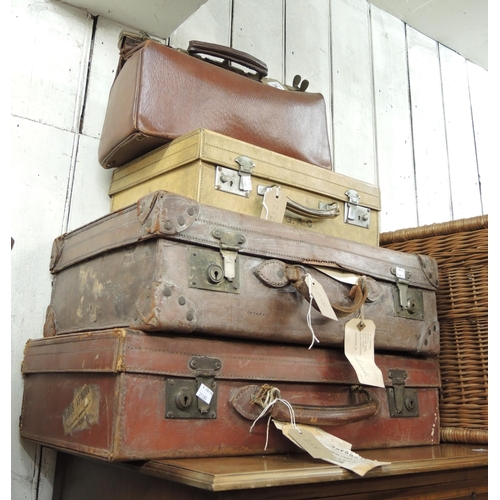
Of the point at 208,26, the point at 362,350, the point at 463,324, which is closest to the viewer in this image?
the point at 362,350

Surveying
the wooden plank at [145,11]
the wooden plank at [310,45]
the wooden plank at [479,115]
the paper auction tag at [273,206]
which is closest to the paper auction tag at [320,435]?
the paper auction tag at [273,206]

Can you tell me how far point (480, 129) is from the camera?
2.71 metres

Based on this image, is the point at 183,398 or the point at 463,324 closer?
the point at 183,398

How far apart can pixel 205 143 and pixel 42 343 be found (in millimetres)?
528

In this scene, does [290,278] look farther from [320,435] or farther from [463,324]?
[463,324]

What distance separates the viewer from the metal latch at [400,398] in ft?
4.12

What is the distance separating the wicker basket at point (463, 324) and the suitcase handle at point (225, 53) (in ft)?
1.99

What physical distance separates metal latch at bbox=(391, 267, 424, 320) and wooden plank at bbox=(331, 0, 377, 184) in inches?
30.6

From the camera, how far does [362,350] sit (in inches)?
45.7

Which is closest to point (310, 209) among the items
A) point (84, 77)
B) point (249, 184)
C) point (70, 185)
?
point (249, 184)

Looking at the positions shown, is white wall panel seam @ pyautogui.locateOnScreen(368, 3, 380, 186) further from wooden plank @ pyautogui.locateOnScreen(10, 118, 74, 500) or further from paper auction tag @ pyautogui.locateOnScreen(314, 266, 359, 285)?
wooden plank @ pyautogui.locateOnScreen(10, 118, 74, 500)

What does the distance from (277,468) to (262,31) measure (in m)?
1.50

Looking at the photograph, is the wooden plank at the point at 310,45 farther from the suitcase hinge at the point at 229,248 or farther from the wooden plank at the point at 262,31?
the suitcase hinge at the point at 229,248

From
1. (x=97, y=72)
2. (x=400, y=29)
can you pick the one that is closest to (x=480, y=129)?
(x=400, y=29)
